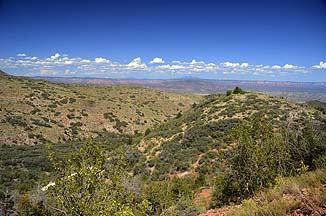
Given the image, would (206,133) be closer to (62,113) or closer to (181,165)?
(181,165)

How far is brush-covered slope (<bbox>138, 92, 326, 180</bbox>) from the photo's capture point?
2703cm

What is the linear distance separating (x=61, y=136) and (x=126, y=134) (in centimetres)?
1336

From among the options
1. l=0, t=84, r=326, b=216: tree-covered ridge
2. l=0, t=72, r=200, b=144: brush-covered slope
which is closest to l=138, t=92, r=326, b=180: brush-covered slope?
l=0, t=84, r=326, b=216: tree-covered ridge

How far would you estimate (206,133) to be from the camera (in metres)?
32.4

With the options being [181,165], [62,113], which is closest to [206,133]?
[181,165]

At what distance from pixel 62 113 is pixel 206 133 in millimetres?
37958

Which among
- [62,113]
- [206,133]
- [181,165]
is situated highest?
[206,133]

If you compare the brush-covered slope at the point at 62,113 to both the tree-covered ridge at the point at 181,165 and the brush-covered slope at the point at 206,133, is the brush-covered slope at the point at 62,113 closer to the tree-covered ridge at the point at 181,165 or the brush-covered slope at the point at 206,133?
the tree-covered ridge at the point at 181,165

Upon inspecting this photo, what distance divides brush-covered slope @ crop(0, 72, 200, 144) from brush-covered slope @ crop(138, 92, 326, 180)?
69.5 feet

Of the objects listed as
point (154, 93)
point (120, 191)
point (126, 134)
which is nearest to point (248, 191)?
point (120, 191)

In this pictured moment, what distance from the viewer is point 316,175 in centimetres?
748

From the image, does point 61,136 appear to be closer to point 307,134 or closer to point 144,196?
point 144,196

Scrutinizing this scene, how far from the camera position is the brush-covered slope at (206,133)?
27031 millimetres

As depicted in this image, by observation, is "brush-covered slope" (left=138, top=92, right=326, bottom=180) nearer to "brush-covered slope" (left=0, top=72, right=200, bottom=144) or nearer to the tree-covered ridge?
the tree-covered ridge
